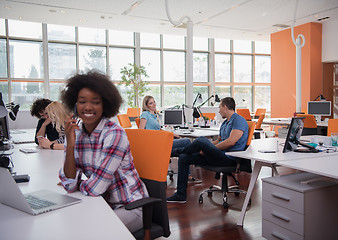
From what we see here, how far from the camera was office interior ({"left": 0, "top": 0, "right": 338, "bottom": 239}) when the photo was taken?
7789 millimetres

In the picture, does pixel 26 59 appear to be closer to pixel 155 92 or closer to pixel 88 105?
pixel 155 92

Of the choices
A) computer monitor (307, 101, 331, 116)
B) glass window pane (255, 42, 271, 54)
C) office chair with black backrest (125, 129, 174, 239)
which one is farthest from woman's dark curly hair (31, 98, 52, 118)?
glass window pane (255, 42, 271, 54)

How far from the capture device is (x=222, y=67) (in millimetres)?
14219

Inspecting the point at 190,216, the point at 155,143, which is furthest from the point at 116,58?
the point at 155,143

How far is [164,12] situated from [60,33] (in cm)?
511

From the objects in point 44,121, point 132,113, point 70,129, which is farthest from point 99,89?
point 132,113

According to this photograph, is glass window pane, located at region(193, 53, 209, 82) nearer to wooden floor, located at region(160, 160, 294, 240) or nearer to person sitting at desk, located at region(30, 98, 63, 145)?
wooden floor, located at region(160, 160, 294, 240)

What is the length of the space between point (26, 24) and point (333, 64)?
35.6 feet

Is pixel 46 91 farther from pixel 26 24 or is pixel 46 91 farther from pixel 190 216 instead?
pixel 190 216

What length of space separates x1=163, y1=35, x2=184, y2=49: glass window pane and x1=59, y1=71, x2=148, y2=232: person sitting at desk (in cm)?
1187

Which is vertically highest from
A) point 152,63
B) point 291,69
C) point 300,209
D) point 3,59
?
point 152,63

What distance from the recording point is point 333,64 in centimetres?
974

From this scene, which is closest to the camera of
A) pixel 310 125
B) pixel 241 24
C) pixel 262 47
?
pixel 310 125

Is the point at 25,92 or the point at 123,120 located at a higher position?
the point at 25,92
